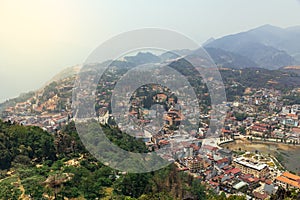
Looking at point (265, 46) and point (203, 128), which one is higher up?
point (265, 46)

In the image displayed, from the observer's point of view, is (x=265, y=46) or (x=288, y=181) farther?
(x=265, y=46)

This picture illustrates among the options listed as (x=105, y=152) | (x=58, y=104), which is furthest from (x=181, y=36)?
(x=58, y=104)

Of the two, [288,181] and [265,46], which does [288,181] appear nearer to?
[288,181]

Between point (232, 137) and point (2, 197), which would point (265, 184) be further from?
point (2, 197)

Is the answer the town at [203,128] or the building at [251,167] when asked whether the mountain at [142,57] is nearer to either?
the town at [203,128]

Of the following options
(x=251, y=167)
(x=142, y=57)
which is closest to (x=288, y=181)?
(x=251, y=167)

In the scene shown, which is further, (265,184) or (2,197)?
(265,184)
